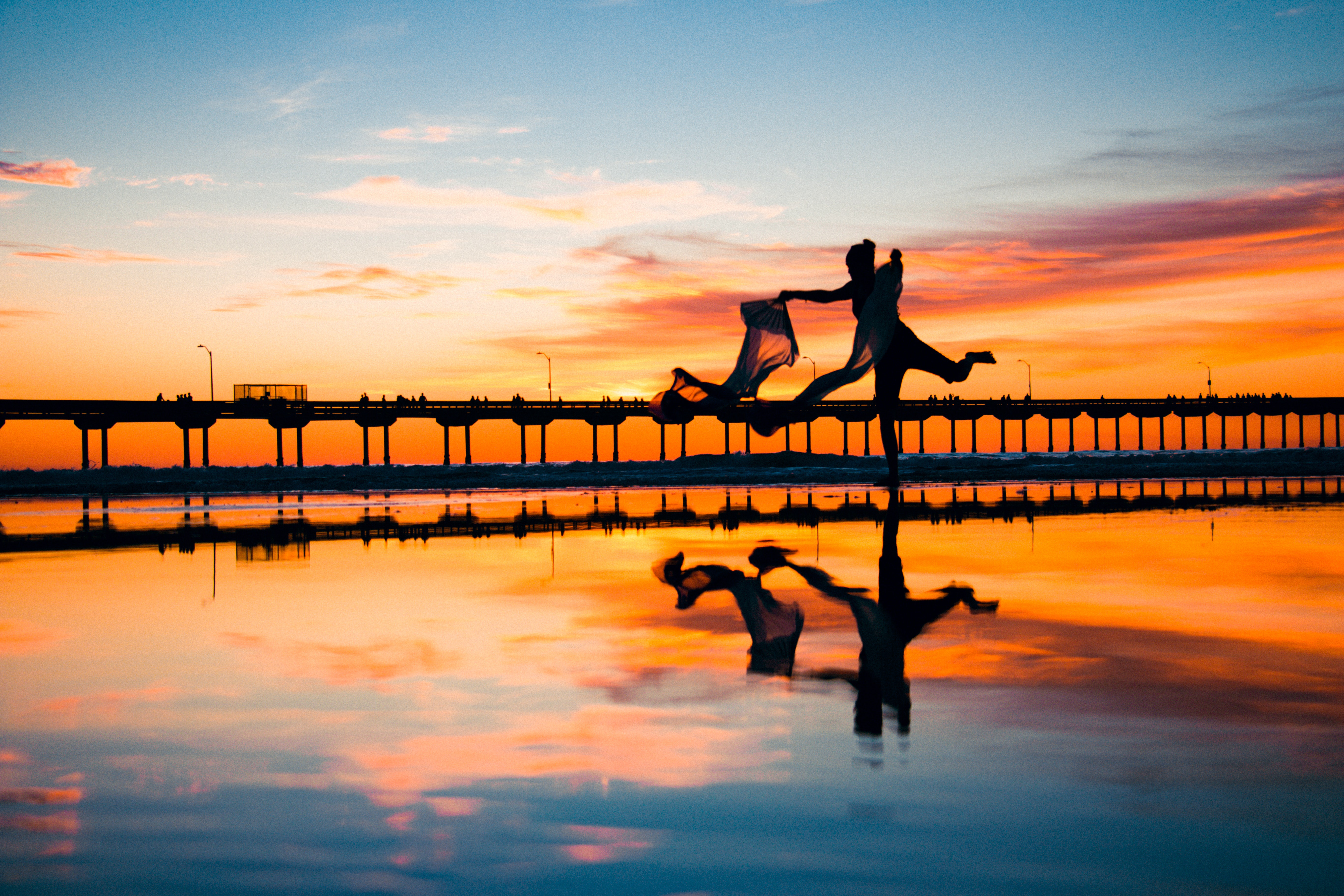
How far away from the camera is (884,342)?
78.4ft

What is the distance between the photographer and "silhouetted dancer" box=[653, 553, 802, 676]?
7.89 meters

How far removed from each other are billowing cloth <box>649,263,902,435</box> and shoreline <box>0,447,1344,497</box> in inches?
803

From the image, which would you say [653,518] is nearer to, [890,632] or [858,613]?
[858,613]

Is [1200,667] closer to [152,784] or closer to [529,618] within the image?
[529,618]

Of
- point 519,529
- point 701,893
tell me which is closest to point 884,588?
point 701,893

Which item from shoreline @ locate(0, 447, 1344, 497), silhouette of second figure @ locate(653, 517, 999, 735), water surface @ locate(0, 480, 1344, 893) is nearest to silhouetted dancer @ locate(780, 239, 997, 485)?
silhouette of second figure @ locate(653, 517, 999, 735)

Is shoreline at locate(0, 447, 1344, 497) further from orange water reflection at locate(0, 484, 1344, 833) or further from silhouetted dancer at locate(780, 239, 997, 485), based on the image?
orange water reflection at locate(0, 484, 1344, 833)

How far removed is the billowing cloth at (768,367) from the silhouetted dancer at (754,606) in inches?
245

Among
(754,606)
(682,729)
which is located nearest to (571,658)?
(682,729)

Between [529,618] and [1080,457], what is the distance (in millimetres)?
110494

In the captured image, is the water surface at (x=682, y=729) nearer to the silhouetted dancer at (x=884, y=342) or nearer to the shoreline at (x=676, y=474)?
the silhouetted dancer at (x=884, y=342)

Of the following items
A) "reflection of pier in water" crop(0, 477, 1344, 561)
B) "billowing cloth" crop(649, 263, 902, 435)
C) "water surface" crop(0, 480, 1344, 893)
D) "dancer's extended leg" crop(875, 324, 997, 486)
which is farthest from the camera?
"dancer's extended leg" crop(875, 324, 997, 486)

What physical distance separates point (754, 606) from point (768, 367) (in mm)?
12279

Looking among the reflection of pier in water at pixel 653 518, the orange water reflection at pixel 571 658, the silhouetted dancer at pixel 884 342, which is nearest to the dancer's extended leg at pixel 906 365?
the silhouetted dancer at pixel 884 342
